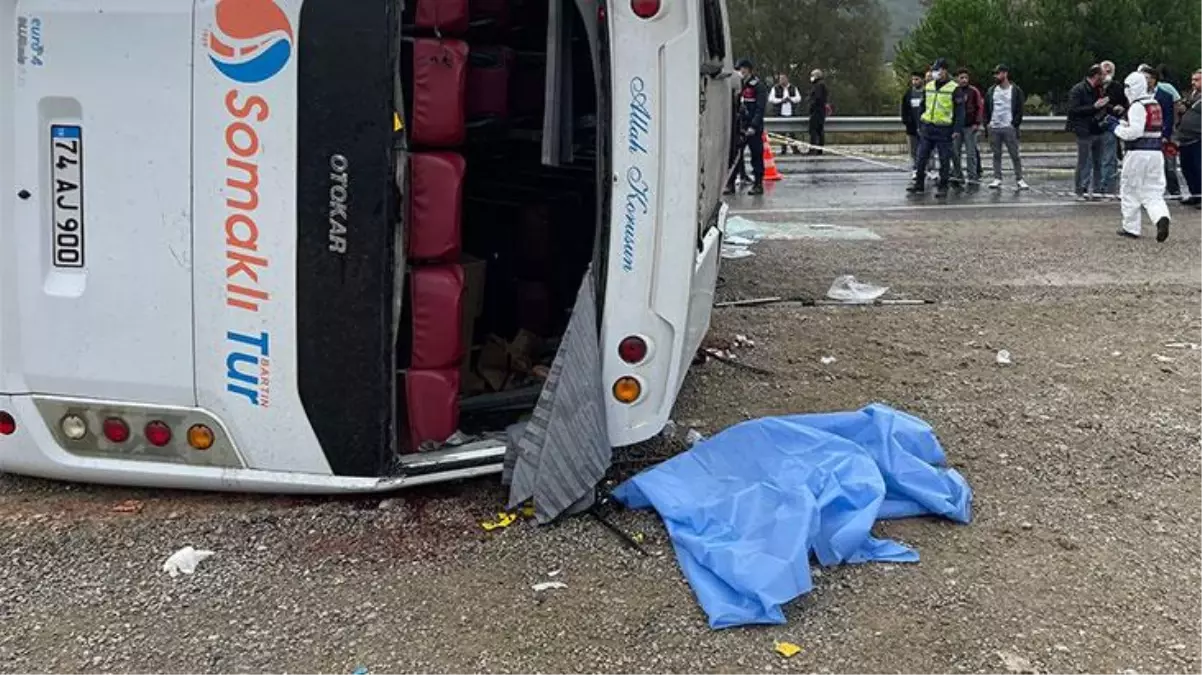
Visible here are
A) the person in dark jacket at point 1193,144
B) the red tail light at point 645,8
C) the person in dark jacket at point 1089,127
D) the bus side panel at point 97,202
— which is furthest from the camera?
the person in dark jacket at point 1089,127

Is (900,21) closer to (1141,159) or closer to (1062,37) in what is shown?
(1062,37)

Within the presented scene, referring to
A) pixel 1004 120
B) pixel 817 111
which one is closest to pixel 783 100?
pixel 817 111

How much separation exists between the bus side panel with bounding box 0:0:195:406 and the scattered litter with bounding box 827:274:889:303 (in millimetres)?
5075

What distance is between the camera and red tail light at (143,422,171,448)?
11.7 feet

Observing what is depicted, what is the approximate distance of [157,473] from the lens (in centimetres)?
365

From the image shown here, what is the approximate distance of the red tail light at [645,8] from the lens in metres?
3.48

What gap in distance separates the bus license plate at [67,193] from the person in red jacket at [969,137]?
12.9 meters

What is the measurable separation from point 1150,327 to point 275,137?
18.4 feet

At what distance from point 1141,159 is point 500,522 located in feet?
29.3

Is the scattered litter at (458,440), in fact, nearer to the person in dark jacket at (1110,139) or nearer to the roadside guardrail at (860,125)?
the person in dark jacket at (1110,139)

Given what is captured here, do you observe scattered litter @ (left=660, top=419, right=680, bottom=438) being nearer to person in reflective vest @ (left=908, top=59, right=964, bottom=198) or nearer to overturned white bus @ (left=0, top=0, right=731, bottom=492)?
overturned white bus @ (left=0, top=0, right=731, bottom=492)

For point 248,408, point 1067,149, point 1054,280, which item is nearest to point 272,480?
point 248,408

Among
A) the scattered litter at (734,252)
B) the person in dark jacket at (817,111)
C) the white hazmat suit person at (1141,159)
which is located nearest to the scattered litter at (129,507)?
the scattered litter at (734,252)

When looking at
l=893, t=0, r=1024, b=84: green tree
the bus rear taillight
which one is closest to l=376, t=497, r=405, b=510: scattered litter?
the bus rear taillight
